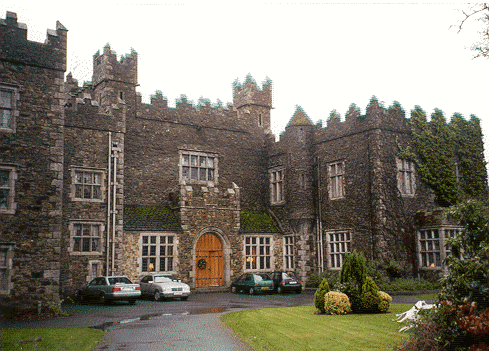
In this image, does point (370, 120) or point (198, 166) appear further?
point (198, 166)

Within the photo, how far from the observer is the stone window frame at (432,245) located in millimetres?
24484

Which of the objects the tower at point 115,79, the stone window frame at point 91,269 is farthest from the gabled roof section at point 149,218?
the tower at point 115,79

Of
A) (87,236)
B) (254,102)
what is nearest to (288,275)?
(87,236)

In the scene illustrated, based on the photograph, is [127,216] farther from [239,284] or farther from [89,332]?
[89,332]

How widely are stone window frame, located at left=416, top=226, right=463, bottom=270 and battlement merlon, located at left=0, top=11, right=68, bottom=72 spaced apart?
1825 centimetres

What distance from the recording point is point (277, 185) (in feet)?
102

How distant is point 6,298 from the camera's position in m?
16.1

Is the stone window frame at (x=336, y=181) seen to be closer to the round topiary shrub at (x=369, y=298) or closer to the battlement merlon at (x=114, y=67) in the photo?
the battlement merlon at (x=114, y=67)

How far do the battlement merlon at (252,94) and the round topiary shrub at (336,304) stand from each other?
19394mm

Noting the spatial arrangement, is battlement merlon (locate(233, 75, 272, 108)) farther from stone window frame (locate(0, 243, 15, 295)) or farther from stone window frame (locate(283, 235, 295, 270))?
stone window frame (locate(0, 243, 15, 295))

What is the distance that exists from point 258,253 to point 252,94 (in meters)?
10.5

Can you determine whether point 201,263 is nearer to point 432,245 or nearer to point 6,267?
point 432,245

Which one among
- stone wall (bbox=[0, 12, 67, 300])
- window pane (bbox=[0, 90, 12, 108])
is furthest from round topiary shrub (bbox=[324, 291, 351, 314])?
window pane (bbox=[0, 90, 12, 108])

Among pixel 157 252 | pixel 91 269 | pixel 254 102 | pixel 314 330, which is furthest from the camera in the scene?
pixel 254 102
